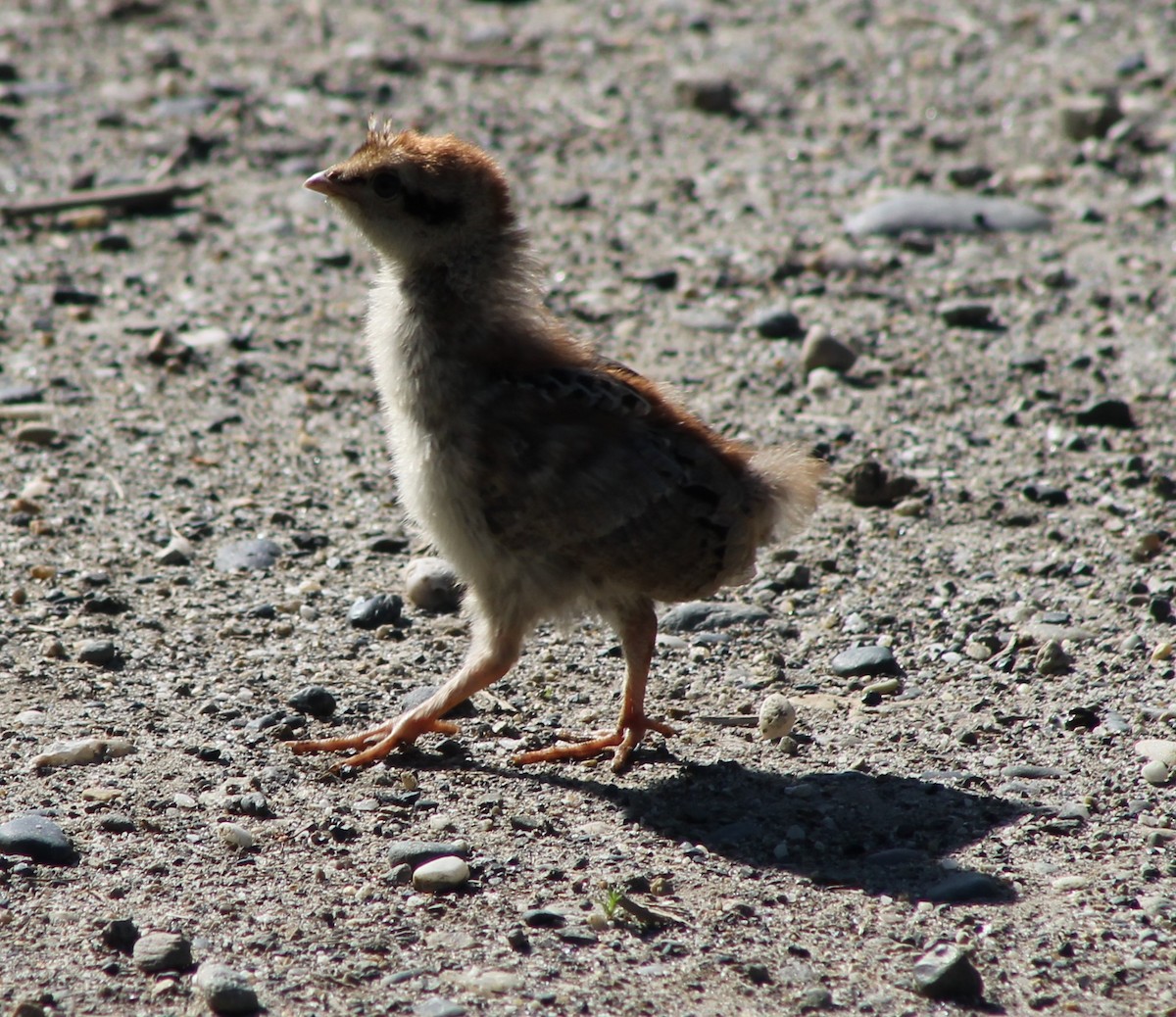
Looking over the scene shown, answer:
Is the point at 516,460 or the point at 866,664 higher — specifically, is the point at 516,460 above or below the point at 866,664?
above

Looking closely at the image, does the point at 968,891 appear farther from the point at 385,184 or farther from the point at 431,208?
the point at 385,184

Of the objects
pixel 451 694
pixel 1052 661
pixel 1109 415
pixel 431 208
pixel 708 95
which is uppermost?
pixel 431 208

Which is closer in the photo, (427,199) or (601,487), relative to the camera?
(601,487)

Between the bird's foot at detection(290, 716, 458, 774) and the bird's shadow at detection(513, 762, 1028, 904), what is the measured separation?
33 centimetres

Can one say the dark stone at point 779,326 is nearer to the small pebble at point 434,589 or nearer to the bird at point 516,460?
the small pebble at point 434,589

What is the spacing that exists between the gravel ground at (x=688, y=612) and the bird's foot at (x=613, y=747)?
A: 5 cm

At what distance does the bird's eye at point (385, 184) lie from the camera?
15.9 ft

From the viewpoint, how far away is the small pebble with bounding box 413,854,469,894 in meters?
4.01

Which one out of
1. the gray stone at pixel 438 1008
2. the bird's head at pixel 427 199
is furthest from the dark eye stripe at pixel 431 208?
the gray stone at pixel 438 1008

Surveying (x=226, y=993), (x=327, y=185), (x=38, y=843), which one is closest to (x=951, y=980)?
(x=226, y=993)

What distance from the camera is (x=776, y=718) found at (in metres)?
4.84

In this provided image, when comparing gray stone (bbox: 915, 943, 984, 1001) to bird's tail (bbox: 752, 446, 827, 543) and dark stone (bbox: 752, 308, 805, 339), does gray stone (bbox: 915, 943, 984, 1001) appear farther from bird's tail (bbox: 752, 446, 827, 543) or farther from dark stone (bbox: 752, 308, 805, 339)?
dark stone (bbox: 752, 308, 805, 339)

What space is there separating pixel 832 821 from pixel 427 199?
218 cm

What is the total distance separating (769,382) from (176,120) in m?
5.00
